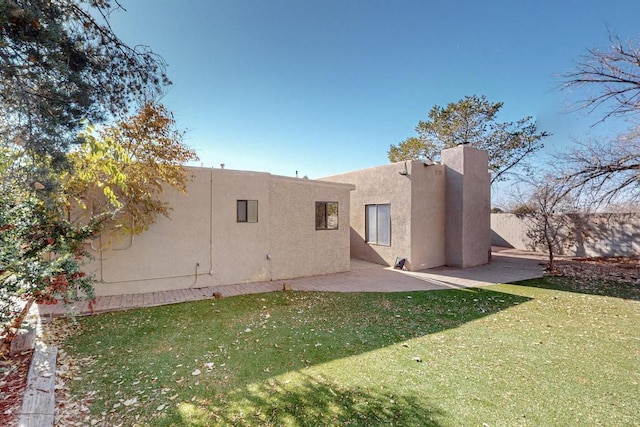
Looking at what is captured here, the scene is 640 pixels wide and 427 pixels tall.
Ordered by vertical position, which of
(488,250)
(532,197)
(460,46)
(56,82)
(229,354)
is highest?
(460,46)

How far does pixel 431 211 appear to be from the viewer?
1256 cm

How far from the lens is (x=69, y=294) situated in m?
4.36

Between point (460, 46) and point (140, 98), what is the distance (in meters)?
12.5

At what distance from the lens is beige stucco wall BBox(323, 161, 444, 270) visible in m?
11.9

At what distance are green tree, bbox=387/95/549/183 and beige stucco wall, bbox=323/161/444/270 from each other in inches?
463

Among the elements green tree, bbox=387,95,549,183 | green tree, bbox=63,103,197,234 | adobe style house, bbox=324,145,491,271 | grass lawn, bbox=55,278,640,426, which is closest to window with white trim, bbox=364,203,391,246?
adobe style house, bbox=324,145,491,271

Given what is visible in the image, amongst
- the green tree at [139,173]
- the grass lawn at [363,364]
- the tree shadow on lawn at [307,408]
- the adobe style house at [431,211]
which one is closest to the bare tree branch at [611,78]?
the adobe style house at [431,211]

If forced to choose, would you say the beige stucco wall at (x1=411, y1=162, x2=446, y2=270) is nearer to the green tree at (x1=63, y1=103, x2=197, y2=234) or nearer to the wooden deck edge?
the green tree at (x1=63, y1=103, x2=197, y2=234)

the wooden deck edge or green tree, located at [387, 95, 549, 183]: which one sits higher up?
green tree, located at [387, 95, 549, 183]

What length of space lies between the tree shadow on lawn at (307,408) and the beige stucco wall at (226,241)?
5.83 meters

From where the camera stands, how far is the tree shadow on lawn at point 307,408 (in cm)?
305

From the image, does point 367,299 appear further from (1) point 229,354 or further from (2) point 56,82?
(2) point 56,82

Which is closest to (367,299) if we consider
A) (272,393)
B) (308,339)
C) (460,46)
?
(308,339)

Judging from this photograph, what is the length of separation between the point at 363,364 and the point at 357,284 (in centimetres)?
538
